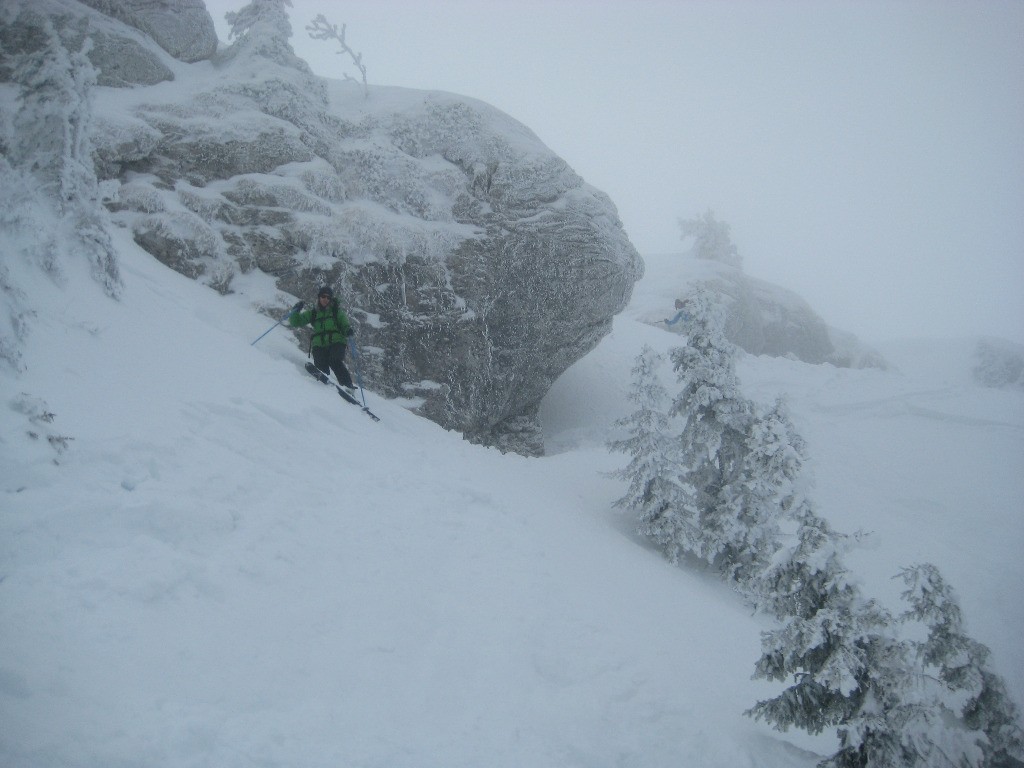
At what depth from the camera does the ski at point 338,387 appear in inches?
465

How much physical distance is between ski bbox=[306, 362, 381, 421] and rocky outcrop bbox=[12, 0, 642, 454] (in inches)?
121

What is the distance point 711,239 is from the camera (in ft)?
176

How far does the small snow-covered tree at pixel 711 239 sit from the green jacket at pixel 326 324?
1899 inches

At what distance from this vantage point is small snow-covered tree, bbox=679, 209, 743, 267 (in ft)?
174

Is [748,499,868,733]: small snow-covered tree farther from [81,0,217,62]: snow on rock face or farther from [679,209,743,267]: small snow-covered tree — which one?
[679,209,743,267]: small snow-covered tree

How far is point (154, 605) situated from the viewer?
14.0 ft

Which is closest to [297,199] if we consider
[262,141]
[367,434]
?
[262,141]

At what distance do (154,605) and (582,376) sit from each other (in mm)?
22163

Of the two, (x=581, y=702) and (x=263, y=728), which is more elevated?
(x=263, y=728)

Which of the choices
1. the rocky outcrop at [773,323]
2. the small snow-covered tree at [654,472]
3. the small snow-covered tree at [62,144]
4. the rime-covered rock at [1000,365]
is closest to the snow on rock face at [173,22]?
the small snow-covered tree at [62,144]

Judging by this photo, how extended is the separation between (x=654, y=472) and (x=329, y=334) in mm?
9377

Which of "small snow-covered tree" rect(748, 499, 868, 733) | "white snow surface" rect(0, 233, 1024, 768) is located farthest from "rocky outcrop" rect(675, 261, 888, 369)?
"small snow-covered tree" rect(748, 499, 868, 733)

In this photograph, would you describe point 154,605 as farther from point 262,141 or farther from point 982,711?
point 262,141

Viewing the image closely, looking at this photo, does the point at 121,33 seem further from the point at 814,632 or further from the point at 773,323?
the point at 773,323
